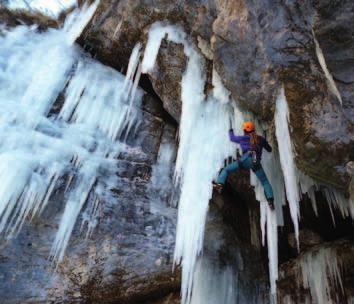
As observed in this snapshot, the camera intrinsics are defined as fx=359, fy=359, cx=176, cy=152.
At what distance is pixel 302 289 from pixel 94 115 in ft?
16.4

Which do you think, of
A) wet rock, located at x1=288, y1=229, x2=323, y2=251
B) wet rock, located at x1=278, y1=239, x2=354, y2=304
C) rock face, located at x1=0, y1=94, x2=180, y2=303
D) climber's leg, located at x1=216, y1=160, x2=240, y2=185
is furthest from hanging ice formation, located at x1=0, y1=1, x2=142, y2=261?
wet rock, located at x1=288, y1=229, x2=323, y2=251

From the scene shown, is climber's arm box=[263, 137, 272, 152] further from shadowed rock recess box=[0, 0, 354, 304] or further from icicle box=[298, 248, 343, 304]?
icicle box=[298, 248, 343, 304]

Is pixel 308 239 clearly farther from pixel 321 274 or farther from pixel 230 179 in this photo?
pixel 230 179

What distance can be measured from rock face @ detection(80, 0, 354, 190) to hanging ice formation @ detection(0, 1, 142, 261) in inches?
92.9

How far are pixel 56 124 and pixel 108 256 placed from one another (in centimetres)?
250

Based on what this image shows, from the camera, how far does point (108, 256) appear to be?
17.9 ft

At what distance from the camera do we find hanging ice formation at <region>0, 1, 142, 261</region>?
530cm

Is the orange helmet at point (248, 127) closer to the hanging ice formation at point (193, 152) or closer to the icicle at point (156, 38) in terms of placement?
the hanging ice formation at point (193, 152)

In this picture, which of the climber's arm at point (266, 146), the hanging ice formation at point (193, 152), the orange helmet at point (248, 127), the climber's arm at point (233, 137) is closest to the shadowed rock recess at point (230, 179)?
the hanging ice formation at point (193, 152)

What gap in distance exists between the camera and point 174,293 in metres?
5.73

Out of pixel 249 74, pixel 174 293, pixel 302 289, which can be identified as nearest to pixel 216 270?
pixel 174 293

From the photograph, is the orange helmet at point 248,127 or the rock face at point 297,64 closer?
the rock face at point 297,64

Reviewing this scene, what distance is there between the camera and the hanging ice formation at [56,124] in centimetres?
530

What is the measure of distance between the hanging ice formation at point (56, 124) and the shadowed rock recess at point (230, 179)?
0.22 meters
